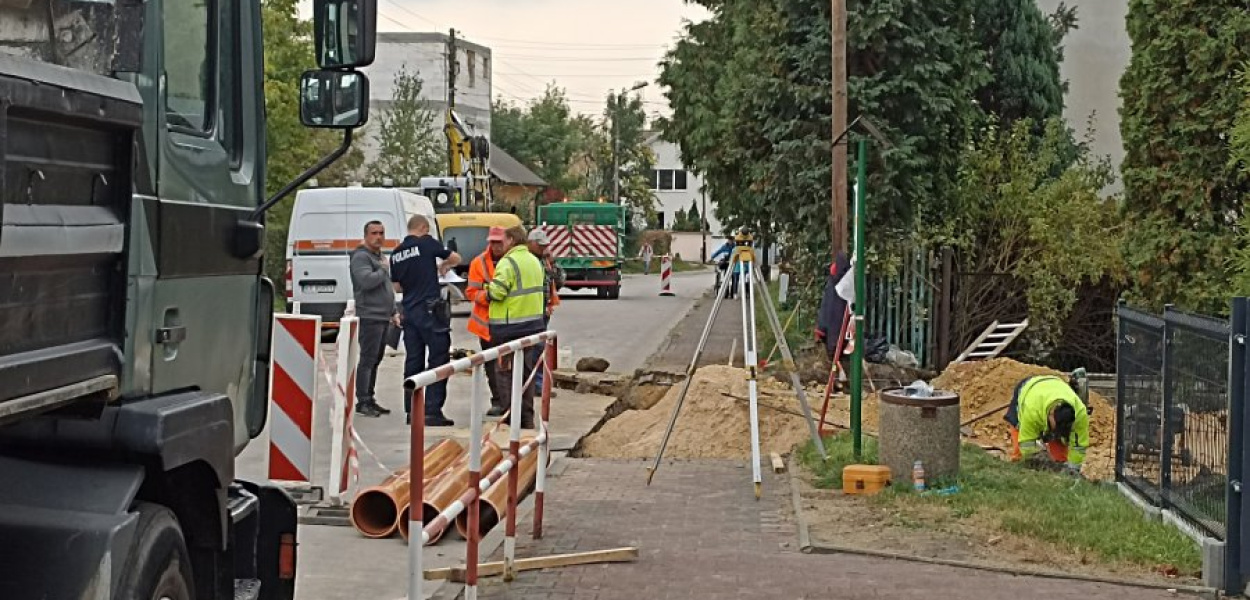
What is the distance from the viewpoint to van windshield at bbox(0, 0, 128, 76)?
12.2ft

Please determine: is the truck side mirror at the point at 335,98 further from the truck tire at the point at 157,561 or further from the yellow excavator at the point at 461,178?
the yellow excavator at the point at 461,178

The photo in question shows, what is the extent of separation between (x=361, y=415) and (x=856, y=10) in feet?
36.4

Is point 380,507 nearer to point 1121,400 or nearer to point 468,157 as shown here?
point 1121,400

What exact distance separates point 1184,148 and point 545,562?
35.0 ft

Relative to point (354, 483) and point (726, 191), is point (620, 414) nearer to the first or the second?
point (354, 483)

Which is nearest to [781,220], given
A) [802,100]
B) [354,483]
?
[802,100]

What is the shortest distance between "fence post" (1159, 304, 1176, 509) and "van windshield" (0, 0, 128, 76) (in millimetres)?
6572

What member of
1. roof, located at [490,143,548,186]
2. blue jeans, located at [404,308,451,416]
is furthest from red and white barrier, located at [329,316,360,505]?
roof, located at [490,143,548,186]

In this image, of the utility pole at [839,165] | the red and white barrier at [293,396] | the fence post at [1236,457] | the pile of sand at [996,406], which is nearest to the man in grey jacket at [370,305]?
the pile of sand at [996,406]

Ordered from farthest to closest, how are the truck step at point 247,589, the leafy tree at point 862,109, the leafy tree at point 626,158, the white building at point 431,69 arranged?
the leafy tree at point 626,158 → the white building at point 431,69 → the leafy tree at point 862,109 → the truck step at point 247,589

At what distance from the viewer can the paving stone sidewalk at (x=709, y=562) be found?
7.66 meters

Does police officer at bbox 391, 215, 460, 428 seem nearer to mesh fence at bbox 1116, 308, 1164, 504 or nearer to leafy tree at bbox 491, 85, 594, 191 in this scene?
mesh fence at bbox 1116, 308, 1164, 504

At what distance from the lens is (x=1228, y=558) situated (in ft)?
24.9

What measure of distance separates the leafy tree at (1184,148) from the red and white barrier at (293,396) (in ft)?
32.7
